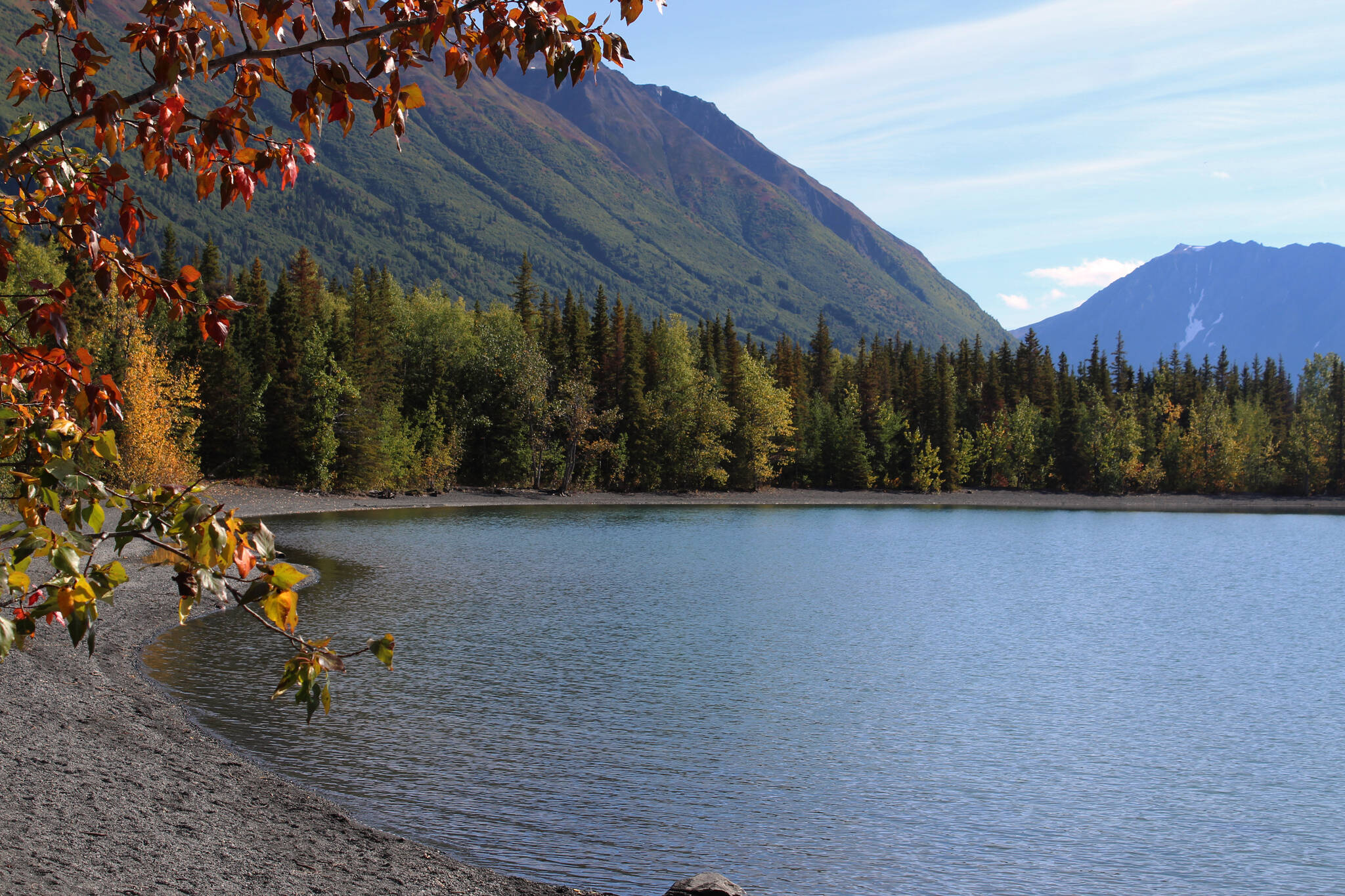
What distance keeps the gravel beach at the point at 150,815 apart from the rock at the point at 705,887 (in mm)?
1504

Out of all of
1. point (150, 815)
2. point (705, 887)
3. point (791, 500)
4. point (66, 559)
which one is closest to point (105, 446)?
point (66, 559)

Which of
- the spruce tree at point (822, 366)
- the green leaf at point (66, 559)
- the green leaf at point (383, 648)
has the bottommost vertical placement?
the green leaf at point (383, 648)

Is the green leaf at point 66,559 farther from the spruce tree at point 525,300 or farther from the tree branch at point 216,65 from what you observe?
the spruce tree at point 525,300

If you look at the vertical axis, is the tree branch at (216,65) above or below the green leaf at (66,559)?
above

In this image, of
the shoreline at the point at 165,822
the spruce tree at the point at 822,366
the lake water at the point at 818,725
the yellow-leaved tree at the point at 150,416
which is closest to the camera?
the shoreline at the point at 165,822

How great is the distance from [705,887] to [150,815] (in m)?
6.92

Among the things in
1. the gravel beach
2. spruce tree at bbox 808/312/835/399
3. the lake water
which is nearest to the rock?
the lake water

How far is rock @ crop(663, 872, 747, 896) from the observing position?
10.1 meters

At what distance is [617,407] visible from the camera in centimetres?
9056

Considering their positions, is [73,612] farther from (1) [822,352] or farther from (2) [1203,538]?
(1) [822,352]

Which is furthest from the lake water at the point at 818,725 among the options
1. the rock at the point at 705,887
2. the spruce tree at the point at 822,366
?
the spruce tree at the point at 822,366

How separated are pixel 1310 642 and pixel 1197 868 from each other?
22.1 metres

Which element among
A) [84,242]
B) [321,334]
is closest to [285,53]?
[84,242]

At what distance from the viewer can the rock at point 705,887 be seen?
33.1 feet
